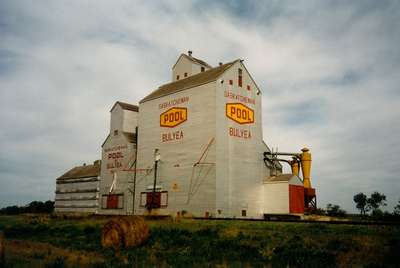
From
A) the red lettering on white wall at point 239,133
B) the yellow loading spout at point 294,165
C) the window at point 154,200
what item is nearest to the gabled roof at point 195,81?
the red lettering on white wall at point 239,133

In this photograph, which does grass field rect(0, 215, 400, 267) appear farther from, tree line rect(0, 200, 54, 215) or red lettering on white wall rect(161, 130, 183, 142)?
tree line rect(0, 200, 54, 215)

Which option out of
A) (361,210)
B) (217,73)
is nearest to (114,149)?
(217,73)

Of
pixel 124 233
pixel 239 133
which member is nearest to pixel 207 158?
pixel 239 133

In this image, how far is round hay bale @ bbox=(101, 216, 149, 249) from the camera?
16.7 m

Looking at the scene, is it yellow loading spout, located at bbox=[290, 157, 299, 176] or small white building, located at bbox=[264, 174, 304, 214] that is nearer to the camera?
small white building, located at bbox=[264, 174, 304, 214]

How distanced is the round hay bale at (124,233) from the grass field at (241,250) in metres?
0.38

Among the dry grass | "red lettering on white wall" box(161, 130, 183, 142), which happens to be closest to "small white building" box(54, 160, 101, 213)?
"red lettering on white wall" box(161, 130, 183, 142)

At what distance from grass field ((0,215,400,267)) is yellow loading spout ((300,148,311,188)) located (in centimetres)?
2368

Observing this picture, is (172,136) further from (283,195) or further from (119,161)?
(283,195)

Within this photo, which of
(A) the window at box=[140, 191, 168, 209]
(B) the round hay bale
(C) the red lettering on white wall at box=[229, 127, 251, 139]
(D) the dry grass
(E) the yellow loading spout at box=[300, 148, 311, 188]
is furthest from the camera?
(E) the yellow loading spout at box=[300, 148, 311, 188]

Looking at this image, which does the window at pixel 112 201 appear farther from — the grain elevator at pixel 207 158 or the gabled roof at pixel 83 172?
the gabled roof at pixel 83 172

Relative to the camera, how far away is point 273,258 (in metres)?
12.8

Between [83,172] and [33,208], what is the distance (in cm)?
1519

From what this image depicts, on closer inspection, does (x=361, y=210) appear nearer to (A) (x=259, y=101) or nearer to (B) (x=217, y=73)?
(A) (x=259, y=101)
